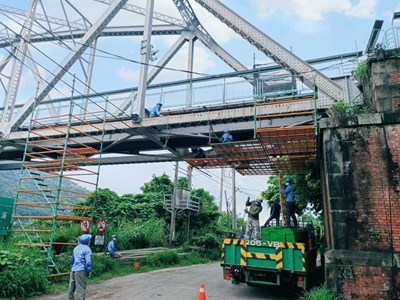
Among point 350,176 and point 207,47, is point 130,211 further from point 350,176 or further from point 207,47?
point 350,176

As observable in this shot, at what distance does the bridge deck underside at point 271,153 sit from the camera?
31.5 feet

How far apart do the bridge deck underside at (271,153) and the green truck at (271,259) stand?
281 cm

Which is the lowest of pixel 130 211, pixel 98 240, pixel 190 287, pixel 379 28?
pixel 190 287

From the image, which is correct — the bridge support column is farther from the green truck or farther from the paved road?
the paved road

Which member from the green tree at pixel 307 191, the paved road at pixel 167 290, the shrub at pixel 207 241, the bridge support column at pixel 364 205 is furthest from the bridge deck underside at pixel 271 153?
the shrub at pixel 207 241

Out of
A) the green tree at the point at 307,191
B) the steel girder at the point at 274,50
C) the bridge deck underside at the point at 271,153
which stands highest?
the steel girder at the point at 274,50

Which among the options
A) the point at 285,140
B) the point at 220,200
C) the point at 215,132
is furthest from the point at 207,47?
the point at 220,200

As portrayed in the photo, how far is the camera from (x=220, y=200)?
34875 mm

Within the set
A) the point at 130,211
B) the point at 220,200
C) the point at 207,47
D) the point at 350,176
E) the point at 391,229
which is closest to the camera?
the point at 391,229

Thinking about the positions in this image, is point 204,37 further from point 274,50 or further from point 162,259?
point 162,259

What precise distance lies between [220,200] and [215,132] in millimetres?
21688

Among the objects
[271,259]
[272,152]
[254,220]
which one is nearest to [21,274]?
[271,259]

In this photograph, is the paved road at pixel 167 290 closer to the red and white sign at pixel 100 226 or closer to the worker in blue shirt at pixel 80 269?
the worker in blue shirt at pixel 80 269

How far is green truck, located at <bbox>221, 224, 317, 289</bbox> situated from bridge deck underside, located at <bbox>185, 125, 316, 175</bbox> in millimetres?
2809
